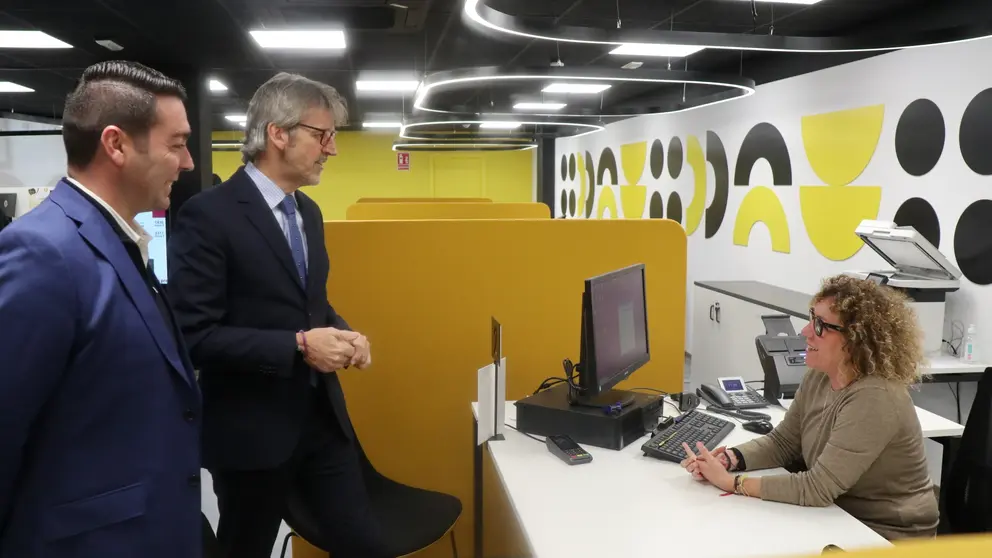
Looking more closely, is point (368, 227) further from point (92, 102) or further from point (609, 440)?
point (92, 102)

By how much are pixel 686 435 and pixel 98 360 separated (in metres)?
1.61

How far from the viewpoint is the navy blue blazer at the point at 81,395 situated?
1.12 meters

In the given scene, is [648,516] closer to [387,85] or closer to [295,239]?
[295,239]

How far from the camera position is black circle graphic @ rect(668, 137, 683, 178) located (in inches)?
341

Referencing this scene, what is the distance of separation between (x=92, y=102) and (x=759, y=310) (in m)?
4.66

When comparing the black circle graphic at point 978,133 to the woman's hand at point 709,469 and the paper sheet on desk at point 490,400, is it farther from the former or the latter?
the paper sheet on desk at point 490,400

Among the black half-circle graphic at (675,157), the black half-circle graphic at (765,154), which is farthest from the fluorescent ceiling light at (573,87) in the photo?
the black half-circle graphic at (765,154)

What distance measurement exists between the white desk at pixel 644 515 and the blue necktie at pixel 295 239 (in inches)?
30.0

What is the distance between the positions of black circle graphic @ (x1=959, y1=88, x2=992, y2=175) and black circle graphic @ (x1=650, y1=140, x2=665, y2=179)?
4.90 metres

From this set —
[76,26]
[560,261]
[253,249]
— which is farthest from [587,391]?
[76,26]

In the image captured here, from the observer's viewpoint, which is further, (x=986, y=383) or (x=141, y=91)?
(x=986, y=383)

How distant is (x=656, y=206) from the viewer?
9.43 meters

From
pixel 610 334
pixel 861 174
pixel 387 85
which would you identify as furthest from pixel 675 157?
pixel 610 334

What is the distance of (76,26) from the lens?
591 cm
